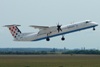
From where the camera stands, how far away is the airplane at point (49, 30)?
8975cm

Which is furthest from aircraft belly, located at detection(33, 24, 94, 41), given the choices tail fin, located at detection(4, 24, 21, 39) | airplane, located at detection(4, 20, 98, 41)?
tail fin, located at detection(4, 24, 21, 39)

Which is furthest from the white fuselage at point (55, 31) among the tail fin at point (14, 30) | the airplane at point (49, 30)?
the tail fin at point (14, 30)

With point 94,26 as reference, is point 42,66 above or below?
below

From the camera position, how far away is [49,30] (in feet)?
313

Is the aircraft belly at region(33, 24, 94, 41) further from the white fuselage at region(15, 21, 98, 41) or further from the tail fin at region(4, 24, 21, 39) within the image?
the tail fin at region(4, 24, 21, 39)

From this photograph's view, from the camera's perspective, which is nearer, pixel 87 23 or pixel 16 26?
pixel 87 23

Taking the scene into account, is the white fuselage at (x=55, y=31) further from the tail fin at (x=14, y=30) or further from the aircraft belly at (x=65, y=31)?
the tail fin at (x=14, y=30)

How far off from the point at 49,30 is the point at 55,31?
144 centimetres

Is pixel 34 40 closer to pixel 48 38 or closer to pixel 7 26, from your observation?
pixel 48 38

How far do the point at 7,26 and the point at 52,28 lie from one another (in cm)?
1351

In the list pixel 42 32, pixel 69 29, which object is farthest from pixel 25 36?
pixel 69 29

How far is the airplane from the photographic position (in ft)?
294

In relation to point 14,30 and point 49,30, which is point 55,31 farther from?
point 14,30

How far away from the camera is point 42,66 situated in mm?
85125
